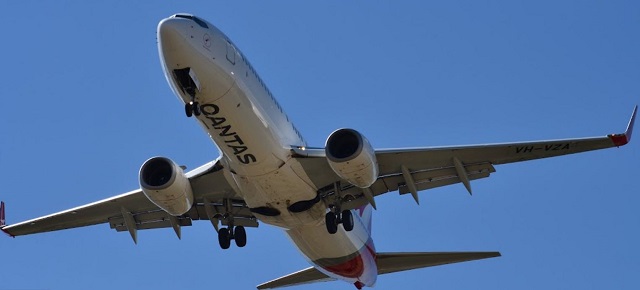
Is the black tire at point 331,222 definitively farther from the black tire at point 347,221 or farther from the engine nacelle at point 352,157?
the engine nacelle at point 352,157

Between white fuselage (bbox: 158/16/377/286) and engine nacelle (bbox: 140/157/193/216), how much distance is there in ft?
4.76

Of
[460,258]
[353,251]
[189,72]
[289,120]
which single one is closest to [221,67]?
[189,72]

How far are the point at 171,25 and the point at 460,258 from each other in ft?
43.3

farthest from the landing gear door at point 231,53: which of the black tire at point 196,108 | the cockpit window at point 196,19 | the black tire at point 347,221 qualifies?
the black tire at point 347,221

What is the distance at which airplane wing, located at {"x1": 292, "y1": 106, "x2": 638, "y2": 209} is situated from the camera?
31.0 m

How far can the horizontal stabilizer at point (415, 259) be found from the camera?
3556 cm

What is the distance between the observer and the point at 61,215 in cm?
3578

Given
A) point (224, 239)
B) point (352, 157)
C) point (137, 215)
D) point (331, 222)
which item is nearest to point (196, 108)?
point (352, 157)

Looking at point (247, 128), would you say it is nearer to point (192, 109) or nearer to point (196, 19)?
point (192, 109)

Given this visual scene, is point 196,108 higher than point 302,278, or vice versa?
point 196,108

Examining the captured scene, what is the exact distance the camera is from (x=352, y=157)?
98.5 ft

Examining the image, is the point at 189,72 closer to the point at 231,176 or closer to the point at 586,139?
the point at 231,176

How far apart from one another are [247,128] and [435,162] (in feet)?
20.5

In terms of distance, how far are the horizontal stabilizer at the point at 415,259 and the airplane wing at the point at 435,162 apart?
3217mm
